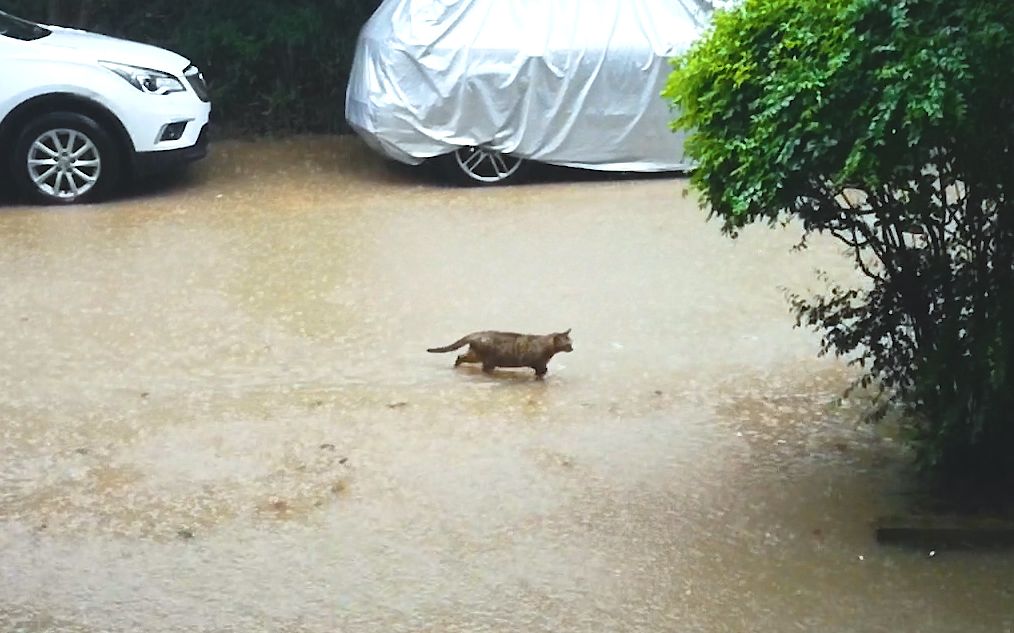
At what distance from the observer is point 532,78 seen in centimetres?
1153

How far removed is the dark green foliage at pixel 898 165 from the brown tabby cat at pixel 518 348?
5.69 feet

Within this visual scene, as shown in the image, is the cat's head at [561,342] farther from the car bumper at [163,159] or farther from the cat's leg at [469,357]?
the car bumper at [163,159]

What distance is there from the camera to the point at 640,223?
10.4 metres

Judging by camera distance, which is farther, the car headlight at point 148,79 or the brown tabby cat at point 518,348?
the car headlight at point 148,79

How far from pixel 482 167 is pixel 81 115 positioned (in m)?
3.25

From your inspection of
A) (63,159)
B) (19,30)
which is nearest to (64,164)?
(63,159)

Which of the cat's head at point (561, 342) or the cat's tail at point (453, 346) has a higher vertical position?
the cat's head at point (561, 342)

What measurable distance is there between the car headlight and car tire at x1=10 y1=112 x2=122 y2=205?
0.45m

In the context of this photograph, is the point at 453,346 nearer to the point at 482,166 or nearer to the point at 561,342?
the point at 561,342

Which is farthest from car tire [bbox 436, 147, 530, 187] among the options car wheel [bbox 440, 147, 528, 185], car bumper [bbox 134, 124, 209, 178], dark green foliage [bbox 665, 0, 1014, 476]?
dark green foliage [bbox 665, 0, 1014, 476]

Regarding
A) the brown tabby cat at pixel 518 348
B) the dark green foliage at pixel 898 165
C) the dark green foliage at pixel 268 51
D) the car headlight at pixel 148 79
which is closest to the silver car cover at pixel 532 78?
the car headlight at pixel 148 79

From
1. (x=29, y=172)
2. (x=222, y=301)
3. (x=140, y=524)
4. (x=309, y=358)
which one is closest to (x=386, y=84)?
(x=29, y=172)

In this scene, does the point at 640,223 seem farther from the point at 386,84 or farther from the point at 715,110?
the point at 715,110

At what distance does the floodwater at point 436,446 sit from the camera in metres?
4.68
